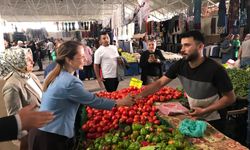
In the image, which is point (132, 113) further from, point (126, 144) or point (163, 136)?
point (163, 136)

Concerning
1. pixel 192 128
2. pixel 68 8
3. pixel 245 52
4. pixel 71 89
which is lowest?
pixel 192 128

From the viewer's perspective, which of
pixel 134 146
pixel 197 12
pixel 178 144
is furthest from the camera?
pixel 197 12

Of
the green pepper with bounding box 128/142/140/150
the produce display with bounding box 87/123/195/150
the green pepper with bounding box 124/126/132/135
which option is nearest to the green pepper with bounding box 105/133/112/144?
the produce display with bounding box 87/123/195/150

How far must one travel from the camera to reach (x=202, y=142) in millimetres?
1955

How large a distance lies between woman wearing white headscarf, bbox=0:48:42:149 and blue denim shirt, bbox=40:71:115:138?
1.44 ft

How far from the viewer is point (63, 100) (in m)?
2.25

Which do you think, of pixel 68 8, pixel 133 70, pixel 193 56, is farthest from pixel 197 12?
pixel 68 8

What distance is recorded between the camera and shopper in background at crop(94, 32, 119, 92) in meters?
4.97

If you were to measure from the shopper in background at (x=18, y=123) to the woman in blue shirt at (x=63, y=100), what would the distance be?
928mm

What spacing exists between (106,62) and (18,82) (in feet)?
8.19

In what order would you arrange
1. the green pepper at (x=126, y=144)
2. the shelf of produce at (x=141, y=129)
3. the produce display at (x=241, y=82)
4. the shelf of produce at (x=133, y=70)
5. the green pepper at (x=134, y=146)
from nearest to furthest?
the shelf of produce at (x=141, y=129), the green pepper at (x=134, y=146), the green pepper at (x=126, y=144), the produce display at (x=241, y=82), the shelf of produce at (x=133, y=70)

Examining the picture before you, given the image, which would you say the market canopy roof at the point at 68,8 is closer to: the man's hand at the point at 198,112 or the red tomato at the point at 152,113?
the red tomato at the point at 152,113

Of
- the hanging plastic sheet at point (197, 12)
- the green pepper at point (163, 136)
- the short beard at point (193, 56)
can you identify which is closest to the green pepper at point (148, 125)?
the green pepper at point (163, 136)

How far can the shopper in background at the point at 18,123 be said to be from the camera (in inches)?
47.3
